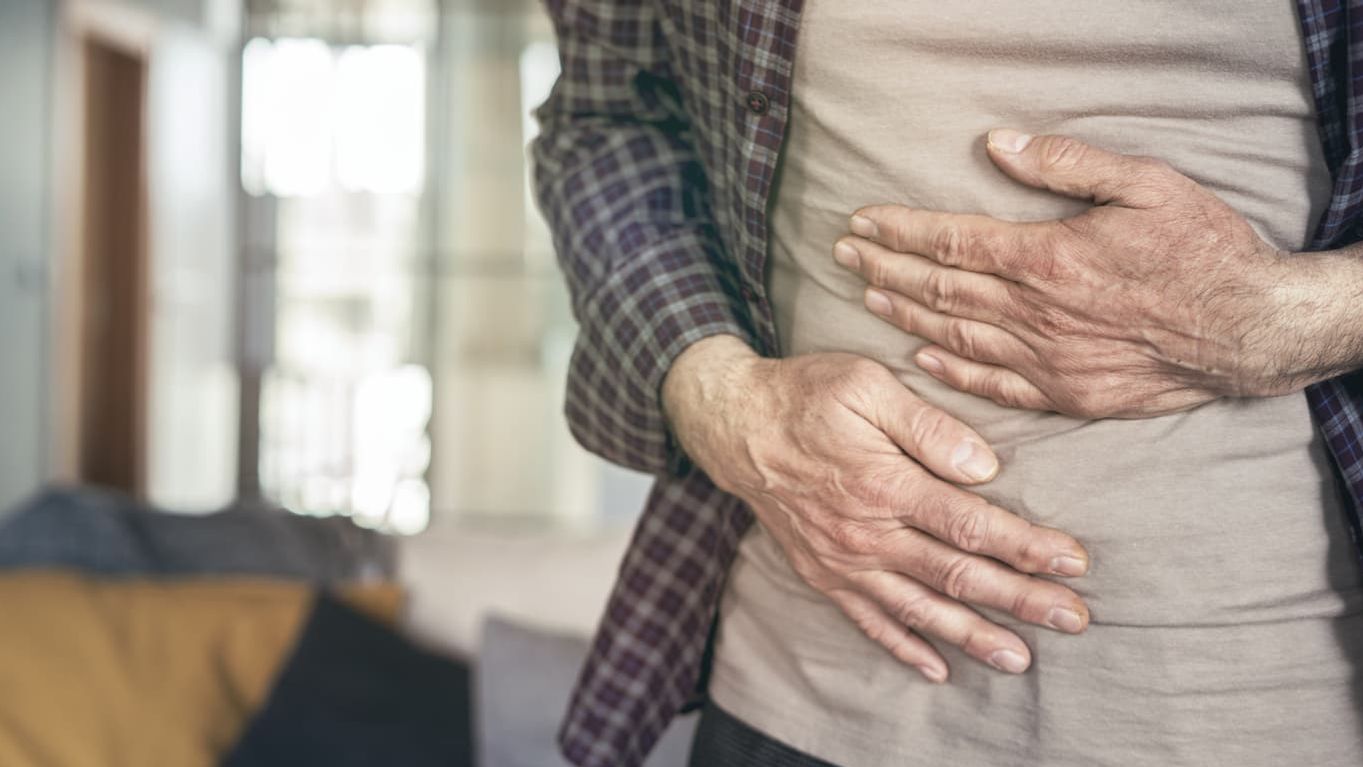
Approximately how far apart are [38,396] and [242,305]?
0.79 meters

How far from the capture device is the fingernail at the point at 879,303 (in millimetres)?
680

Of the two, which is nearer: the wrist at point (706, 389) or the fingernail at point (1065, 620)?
the fingernail at point (1065, 620)

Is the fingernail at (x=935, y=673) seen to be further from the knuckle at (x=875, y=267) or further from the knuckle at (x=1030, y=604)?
the knuckle at (x=875, y=267)

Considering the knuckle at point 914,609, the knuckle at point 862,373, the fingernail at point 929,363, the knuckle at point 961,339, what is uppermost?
the knuckle at point 961,339

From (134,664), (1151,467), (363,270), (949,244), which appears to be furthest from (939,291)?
(363,270)

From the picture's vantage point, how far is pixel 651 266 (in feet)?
2.66

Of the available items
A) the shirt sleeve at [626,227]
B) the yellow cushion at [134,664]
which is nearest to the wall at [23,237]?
the yellow cushion at [134,664]

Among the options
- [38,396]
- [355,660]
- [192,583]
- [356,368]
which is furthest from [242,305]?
[355,660]

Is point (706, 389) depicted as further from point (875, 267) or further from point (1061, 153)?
point (1061, 153)

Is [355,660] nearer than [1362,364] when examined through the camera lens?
No

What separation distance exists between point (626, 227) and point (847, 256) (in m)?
0.20

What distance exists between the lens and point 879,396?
2.16 feet

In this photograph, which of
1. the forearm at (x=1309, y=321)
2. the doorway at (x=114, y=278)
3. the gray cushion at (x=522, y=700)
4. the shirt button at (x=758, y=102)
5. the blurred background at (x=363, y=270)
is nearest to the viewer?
the forearm at (x=1309, y=321)

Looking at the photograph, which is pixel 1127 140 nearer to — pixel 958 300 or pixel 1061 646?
pixel 958 300
